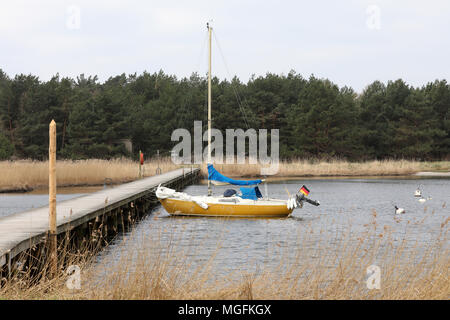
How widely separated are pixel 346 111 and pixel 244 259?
59.8 m

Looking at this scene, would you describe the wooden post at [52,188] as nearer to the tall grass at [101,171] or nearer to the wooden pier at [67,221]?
the wooden pier at [67,221]

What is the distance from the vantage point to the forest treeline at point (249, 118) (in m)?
66.8

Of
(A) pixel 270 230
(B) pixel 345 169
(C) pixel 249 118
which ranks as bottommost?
(B) pixel 345 169

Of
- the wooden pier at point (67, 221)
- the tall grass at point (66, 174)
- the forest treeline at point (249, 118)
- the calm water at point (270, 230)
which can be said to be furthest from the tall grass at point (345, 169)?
the wooden pier at point (67, 221)

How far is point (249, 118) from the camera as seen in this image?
7225 cm

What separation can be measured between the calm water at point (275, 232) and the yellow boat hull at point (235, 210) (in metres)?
0.27

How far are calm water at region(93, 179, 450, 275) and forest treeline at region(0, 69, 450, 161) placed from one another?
3261 cm

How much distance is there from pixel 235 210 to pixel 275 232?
10.9 ft

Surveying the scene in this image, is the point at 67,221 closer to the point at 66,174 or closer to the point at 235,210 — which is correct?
the point at 235,210

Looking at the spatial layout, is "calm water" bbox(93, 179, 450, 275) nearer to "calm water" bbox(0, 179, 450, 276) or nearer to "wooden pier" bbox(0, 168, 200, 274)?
"calm water" bbox(0, 179, 450, 276)

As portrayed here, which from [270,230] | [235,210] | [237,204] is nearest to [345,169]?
[235,210]

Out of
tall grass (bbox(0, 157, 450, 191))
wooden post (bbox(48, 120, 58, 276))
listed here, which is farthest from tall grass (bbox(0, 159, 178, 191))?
wooden post (bbox(48, 120, 58, 276))
